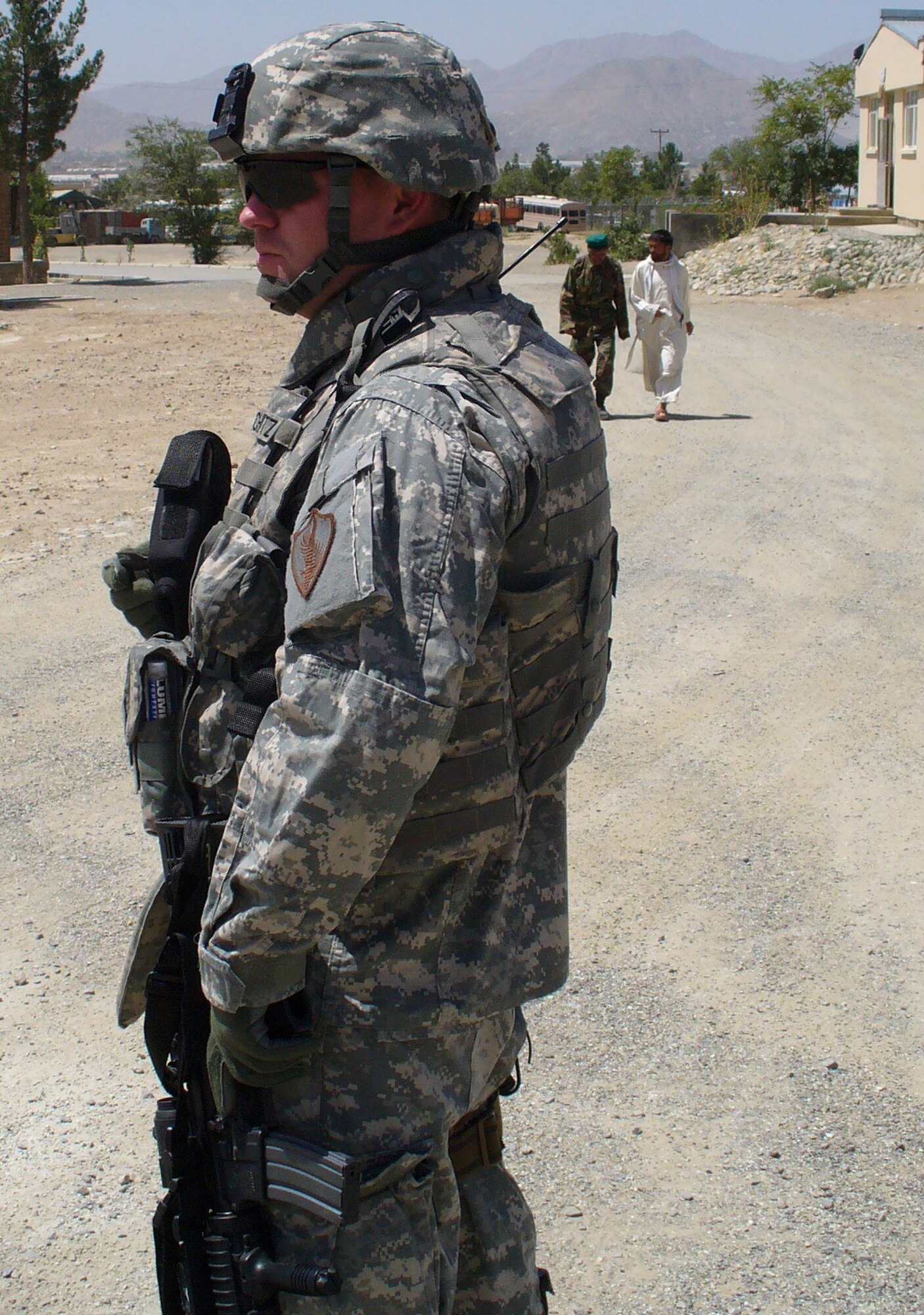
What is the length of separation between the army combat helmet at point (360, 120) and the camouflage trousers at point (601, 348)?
9.91 meters

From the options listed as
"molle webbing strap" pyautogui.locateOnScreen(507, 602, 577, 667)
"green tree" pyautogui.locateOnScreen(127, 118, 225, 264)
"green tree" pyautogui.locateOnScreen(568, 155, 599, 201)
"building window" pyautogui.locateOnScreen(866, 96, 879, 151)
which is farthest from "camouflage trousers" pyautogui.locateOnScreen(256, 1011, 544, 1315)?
"green tree" pyautogui.locateOnScreen(568, 155, 599, 201)

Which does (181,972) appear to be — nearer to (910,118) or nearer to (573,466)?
(573,466)

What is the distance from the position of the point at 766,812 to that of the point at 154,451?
6861mm

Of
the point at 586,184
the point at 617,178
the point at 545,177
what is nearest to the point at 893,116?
the point at 617,178

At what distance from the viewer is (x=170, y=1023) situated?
6.60 feet

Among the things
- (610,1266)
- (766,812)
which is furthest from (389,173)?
(766,812)

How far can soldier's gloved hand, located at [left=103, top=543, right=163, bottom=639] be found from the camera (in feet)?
7.07

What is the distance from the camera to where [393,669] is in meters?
1.56

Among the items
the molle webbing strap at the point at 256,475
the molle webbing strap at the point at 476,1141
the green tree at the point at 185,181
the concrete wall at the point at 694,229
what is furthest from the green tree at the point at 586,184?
the molle webbing strap at the point at 476,1141

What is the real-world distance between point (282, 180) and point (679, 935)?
2.56 metres

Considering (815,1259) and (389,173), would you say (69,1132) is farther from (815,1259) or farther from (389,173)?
(389,173)

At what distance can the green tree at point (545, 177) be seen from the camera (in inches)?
3652

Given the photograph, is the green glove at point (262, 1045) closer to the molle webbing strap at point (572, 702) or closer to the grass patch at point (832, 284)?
the molle webbing strap at point (572, 702)

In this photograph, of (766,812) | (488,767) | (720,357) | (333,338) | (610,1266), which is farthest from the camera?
(720,357)
